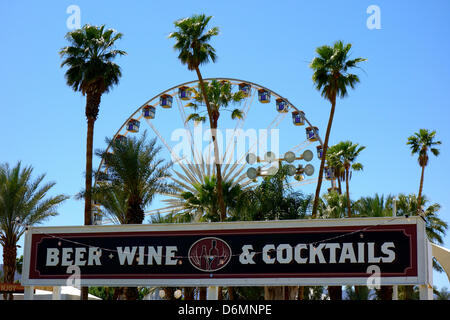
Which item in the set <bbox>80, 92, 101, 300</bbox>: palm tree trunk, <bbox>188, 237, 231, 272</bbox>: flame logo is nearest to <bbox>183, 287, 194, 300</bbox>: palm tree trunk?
<bbox>80, 92, 101, 300</bbox>: palm tree trunk

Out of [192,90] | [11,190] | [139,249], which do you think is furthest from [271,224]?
[192,90]

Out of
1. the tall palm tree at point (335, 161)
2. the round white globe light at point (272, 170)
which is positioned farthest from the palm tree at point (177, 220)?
the tall palm tree at point (335, 161)

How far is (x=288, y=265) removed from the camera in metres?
18.8

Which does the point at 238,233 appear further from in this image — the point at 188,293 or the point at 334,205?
the point at 334,205

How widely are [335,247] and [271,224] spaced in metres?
1.91

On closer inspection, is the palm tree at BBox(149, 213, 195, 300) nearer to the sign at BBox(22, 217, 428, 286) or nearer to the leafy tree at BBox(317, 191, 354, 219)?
the leafy tree at BBox(317, 191, 354, 219)

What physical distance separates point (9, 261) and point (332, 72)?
Answer: 18083mm

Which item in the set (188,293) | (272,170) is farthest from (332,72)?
(188,293)

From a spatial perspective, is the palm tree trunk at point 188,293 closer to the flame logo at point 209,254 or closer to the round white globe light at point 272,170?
the round white globe light at point 272,170

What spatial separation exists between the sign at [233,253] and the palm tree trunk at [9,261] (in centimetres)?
1098

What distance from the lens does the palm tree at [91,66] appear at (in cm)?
3212

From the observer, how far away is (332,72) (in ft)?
111

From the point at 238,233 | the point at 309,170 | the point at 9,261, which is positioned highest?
the point at 309,170
